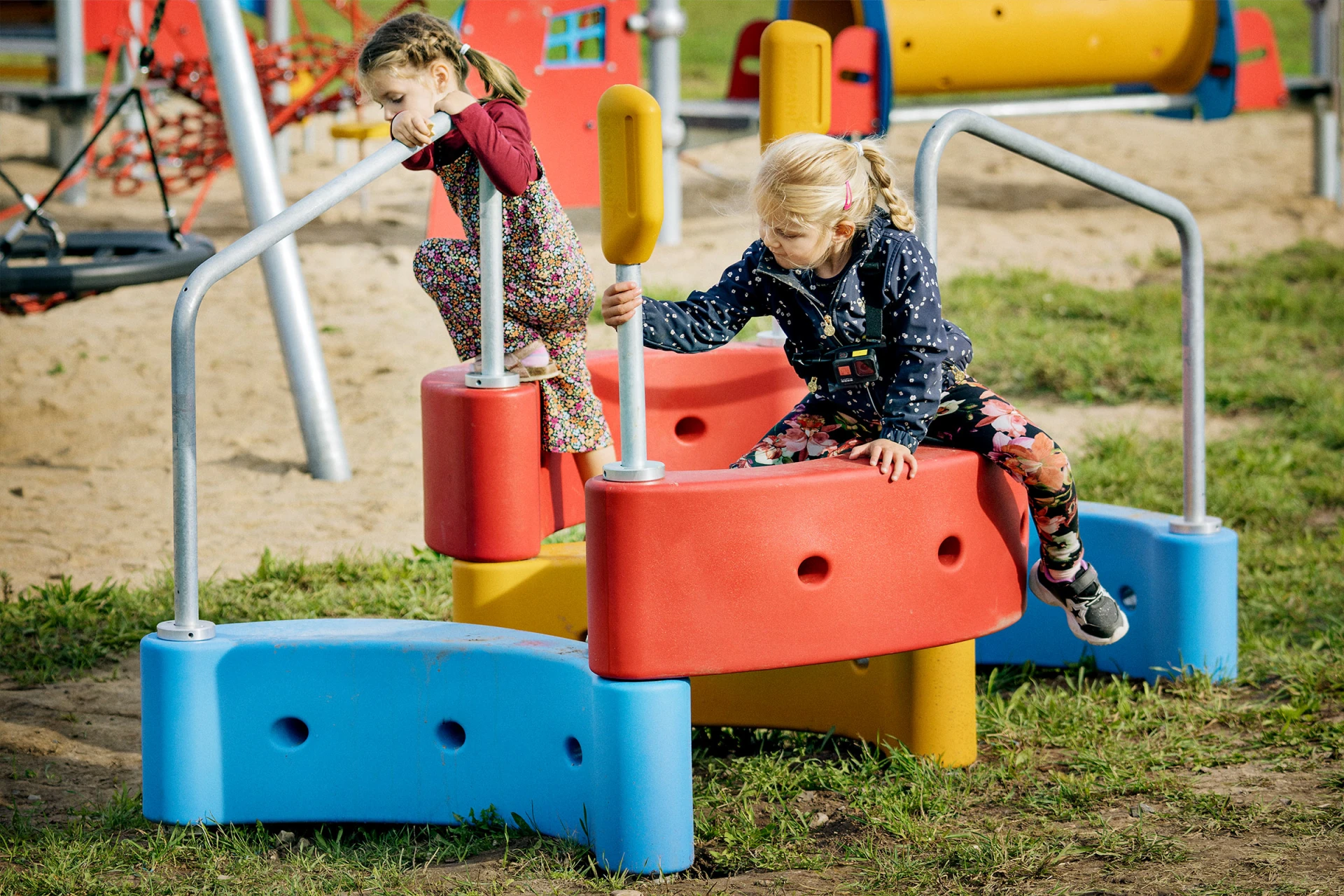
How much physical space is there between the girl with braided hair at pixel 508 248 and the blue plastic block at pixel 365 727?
2.01 ft

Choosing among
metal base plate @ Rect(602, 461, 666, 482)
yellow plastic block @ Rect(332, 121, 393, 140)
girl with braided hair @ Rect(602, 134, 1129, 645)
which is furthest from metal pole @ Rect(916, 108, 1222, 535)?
yellow plastic block @ Rect(332, 121, 393, 140)

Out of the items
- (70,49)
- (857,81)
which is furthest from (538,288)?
(70,49)

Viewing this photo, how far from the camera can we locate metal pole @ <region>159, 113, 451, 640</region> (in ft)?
7.50

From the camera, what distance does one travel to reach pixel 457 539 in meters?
2.86

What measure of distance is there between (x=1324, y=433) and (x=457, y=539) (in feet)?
10.1

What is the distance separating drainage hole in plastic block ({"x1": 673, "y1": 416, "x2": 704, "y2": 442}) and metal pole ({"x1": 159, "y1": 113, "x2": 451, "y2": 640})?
1.01m

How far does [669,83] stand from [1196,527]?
4788mm

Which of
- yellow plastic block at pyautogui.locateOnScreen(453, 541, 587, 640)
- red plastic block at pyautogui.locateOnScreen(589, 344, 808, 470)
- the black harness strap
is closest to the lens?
the black harness strap

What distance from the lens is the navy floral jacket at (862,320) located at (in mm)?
2326

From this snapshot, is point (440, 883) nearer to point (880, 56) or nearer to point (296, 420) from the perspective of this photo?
point (296, 420)

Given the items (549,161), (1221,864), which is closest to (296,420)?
(549,161)

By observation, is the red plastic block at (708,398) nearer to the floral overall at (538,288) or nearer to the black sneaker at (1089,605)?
the floral overall at (538,288)

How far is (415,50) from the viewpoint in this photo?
9.13 feet

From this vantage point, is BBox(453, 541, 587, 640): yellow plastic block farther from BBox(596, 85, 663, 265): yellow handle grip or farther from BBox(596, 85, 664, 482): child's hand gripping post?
BBox(596, 85, 663, 265): yellow handle grip
